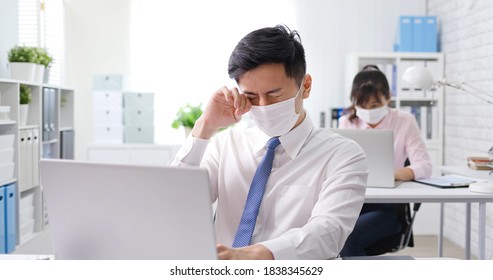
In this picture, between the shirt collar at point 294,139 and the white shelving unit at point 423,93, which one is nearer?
the shirt collar at point 294,139

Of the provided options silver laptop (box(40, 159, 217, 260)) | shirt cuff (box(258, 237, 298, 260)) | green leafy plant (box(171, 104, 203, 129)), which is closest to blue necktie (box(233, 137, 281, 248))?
shirt cuff (box(258, 237, 298, 260))

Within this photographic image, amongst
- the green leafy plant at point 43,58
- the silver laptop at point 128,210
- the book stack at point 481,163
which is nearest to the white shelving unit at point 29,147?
the green leafy plant at point 43,58

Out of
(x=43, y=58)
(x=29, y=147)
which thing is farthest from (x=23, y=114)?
(x=43, y=58)

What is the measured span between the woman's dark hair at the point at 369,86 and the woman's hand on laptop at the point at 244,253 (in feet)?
5.92

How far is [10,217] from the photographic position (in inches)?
117

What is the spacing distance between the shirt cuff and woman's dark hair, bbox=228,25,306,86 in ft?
1.40

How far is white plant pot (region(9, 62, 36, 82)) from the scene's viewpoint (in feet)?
10.8

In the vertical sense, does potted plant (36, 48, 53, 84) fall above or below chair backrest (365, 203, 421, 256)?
above

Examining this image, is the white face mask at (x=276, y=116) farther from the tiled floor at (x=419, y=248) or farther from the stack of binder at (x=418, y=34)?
the stack of binder at (x=418, y=34)

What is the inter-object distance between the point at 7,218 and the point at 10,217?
1.8 inches

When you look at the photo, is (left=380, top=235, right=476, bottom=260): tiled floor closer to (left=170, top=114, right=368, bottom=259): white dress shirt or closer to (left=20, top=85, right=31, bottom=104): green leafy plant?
(left=170, top=114, right=368, bottom=259): white dress shirt

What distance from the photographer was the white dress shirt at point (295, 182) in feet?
3.83

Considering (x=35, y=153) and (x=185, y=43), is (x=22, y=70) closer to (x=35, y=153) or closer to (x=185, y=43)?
(x=35, y=153)
